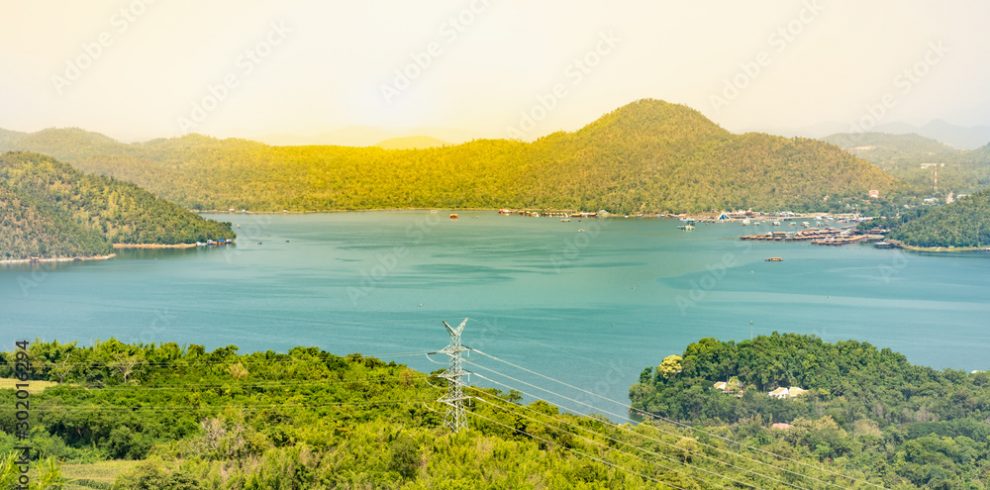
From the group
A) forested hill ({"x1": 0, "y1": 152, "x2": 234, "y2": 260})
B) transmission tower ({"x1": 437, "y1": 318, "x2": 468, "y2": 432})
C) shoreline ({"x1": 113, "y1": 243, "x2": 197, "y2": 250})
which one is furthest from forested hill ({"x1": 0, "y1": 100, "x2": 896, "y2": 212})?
transmission tower ({"x1": 437, "y1": 318, "x2": 468, "y2": 432})

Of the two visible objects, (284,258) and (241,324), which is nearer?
(241,324)

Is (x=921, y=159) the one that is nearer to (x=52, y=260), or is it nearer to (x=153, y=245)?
(x=153, y=245)

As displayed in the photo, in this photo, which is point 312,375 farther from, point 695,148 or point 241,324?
point 695,148

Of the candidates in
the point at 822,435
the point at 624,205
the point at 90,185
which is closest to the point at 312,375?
the point at 822,435

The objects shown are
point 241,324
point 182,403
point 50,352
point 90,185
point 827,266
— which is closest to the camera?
point 182,403

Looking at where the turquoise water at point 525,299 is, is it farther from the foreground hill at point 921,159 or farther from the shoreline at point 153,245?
the foreground hill at point 921,159

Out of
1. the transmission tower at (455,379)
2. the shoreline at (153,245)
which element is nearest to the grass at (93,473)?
the transmission tower at (455,379)
